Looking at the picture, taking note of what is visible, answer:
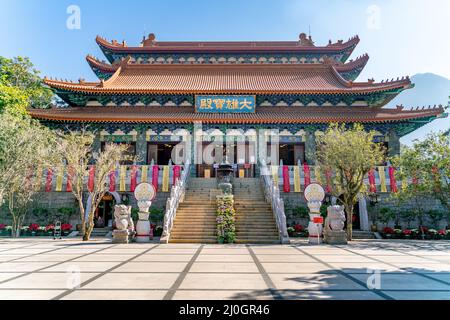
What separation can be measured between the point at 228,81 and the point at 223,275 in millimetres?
20219

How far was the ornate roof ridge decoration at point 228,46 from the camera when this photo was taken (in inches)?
1108

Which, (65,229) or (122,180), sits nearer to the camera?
(65,229)

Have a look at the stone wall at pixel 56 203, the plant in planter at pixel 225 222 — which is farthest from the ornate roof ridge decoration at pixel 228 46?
the plant in planter at pixel 225 222

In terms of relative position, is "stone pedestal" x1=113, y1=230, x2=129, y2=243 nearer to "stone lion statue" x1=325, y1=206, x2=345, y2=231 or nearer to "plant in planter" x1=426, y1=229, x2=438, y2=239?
"stone lion statue" x1=325, y1=206, x2=345, y2=231

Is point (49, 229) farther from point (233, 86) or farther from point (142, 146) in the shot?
point (233, 86)

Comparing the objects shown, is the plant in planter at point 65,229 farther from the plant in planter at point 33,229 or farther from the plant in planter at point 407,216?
the plant in planter at point 407,216

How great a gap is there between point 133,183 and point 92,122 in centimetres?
650

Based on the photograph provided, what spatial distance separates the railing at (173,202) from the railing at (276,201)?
445 cm

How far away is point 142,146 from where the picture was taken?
2214 centimetres

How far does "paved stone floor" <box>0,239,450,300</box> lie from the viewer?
5.32 metres

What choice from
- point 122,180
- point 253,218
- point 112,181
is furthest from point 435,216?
point 112,181

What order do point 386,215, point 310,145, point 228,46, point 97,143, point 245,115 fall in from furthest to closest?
point 228,46, point 245,115, point 97,143, point 310,145, point 386,215

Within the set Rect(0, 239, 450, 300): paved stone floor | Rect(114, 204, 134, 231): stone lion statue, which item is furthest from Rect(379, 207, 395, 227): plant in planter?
Rect(114, 204, 134, 231): stone lion statue
